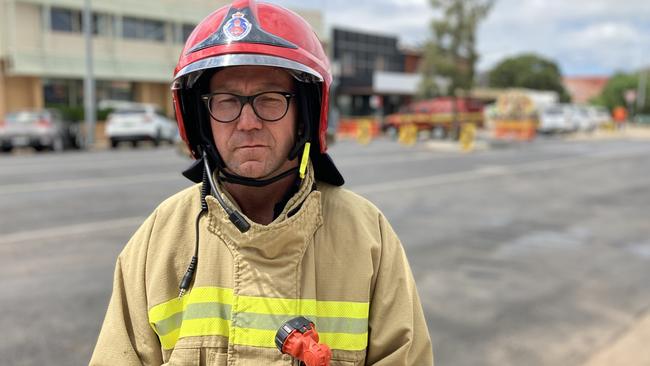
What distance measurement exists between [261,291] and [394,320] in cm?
38

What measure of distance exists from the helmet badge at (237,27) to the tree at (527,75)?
71043mm

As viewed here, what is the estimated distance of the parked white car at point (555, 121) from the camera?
35150 mm

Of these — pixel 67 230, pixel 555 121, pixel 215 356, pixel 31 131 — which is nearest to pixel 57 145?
pixel 31 131

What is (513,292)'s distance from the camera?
5141 millimetres

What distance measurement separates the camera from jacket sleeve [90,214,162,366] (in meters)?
1.58

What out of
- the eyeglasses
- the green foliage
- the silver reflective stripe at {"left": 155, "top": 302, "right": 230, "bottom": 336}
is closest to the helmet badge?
the eyeglasses

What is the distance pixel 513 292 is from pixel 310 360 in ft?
13.8

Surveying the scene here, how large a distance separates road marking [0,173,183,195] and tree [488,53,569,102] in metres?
63.0

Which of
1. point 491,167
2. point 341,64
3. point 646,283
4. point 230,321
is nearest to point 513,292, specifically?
point 646,283

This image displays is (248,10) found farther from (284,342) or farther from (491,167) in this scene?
(491,167)

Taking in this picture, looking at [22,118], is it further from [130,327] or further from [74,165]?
[130,327]

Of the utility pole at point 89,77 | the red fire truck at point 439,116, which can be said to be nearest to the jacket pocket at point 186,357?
the utility pole at point 89,77

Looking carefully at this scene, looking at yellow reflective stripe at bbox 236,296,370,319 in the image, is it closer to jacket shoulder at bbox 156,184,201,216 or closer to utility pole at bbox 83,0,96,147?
jacket shoulder at bbox 156,184,201,216

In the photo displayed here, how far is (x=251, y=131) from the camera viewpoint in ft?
5.28
